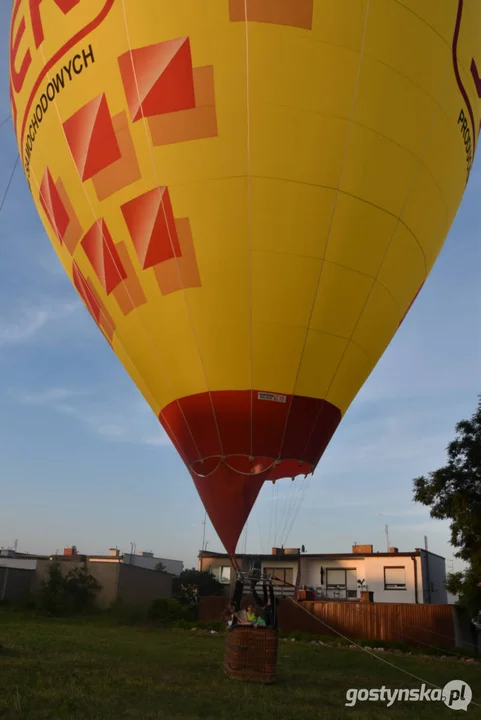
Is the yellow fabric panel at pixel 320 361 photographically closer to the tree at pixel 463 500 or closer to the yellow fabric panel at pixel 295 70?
the yellow fabric panel at pixel 295 70

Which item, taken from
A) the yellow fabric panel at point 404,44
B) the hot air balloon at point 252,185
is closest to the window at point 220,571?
the hot air balloon at point 252,185

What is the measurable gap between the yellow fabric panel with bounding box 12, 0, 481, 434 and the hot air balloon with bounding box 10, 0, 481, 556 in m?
0.03

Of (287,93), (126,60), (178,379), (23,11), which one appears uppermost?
(23,11)

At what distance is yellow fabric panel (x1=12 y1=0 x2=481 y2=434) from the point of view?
350 inches

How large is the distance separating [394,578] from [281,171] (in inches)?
1039

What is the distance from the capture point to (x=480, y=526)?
15086 mm

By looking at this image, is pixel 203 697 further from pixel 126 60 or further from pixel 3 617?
pixel 3 617

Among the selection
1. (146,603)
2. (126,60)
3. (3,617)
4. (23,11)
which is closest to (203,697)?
(126,60)

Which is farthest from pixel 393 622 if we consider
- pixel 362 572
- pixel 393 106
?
pixel 393 106

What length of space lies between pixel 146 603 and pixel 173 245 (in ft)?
71.9

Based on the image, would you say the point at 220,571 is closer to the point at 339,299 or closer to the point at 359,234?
the point at 339,299

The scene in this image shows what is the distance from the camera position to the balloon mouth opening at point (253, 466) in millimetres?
9305

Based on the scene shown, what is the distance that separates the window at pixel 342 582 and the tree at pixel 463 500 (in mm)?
16718

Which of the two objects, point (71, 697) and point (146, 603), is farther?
point (146, 603)
